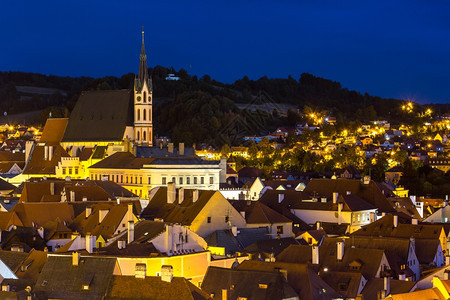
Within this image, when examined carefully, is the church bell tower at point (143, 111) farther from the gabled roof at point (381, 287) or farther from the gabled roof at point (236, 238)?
the gabled roof at point (381, 287)

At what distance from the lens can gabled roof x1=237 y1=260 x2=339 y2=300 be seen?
1625 inches

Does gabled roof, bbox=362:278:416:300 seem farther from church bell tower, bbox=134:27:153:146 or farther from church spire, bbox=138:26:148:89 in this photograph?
church spire, bbox=138:26:148:89

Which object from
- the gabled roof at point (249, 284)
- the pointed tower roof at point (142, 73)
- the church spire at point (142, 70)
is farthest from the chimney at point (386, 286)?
the church spire at point (142, 70)

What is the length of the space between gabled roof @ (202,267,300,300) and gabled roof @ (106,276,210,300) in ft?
6.34

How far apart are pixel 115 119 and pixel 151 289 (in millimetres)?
78135

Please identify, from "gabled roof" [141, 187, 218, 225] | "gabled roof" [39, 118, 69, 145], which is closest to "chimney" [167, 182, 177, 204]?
"gabled roof" [141, 187, 218, 225]

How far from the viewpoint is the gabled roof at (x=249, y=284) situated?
1547 inches

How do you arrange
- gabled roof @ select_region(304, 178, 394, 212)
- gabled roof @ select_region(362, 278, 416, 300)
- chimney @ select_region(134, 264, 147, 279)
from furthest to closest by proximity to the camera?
gabled roof @ select_region(304, 178, 394, 212), gabled roof @ select_region(362, 278, 416, 300), chimney @ select_region(134, 264, 147, 279)

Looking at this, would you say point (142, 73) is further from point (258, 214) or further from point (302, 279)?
point (302, 279)

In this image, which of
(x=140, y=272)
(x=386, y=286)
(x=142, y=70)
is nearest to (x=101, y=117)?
(x=142, y=70)

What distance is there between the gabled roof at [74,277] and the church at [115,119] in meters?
67.8

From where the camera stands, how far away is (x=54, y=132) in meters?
118

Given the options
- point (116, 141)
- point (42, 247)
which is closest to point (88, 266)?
point (42, 247)

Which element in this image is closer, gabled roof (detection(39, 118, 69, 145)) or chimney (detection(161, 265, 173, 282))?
chimney (detection(161, 265, 173, 282))
